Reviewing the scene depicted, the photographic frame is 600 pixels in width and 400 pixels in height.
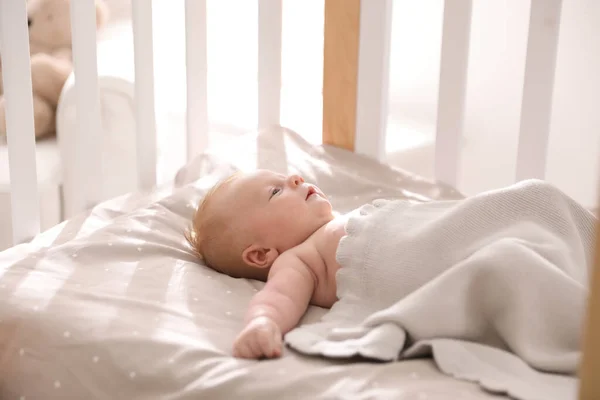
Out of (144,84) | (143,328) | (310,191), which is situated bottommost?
(143,328)

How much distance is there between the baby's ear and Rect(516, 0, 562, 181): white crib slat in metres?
0.44

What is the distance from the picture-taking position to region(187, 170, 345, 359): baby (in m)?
1.05

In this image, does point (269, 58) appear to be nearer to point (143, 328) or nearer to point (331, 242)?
point (331, 242)

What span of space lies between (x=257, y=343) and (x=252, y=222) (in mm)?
252

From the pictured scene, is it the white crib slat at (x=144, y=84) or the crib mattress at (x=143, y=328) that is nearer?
the crib mattress at (x=143, y=328)

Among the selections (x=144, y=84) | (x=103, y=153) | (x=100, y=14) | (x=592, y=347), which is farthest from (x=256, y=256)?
(x=100, y=14)

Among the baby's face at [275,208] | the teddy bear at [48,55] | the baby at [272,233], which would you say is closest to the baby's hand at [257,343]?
the baby at [272,233]

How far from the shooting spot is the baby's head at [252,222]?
42.8 inches

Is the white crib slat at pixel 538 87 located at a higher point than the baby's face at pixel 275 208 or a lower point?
higher

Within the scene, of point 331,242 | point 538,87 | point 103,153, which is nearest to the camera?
point 331,242

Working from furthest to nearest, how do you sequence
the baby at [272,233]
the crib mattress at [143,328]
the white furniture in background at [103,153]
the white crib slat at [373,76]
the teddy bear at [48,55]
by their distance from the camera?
the teddy bear at [48,55]
the white furniture in background at [103,153]
the white crib slat at [373,76]
the baby at [272,233]
the crib mattress at [143,328]

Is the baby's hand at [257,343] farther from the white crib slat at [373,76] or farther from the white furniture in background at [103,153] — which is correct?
the white furniture in background at [103,153]

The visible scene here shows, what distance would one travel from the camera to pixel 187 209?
49.2 inches

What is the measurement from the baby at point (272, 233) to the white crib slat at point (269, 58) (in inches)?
13.5
